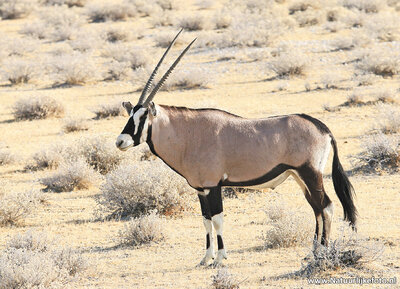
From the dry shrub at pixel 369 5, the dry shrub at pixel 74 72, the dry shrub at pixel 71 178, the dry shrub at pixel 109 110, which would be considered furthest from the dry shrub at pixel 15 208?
the dry shrub at pixel 369 5

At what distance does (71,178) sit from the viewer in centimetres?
1148

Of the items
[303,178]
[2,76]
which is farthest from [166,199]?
[2,76]

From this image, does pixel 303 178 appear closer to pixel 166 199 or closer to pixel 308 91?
pixel 166 199

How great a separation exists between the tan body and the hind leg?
12 centimetres

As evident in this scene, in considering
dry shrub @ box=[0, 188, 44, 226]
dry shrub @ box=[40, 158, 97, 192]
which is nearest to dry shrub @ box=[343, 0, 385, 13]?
dry shrub @ box=[40, 158, 97, 192]

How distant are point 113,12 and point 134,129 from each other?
93.6ft

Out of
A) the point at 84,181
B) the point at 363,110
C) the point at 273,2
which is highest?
the point at 84,181

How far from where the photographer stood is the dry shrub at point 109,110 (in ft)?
56.0

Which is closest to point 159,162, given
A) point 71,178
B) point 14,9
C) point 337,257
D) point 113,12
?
point 71,178

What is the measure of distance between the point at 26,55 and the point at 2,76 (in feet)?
15.9

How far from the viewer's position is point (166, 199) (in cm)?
963

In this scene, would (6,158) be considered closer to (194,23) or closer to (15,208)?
(15,208)

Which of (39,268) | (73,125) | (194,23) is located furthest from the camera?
(194,23)

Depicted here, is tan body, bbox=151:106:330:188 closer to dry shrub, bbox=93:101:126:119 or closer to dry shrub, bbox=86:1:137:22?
dry shrub, bbox=93:101:126:119
